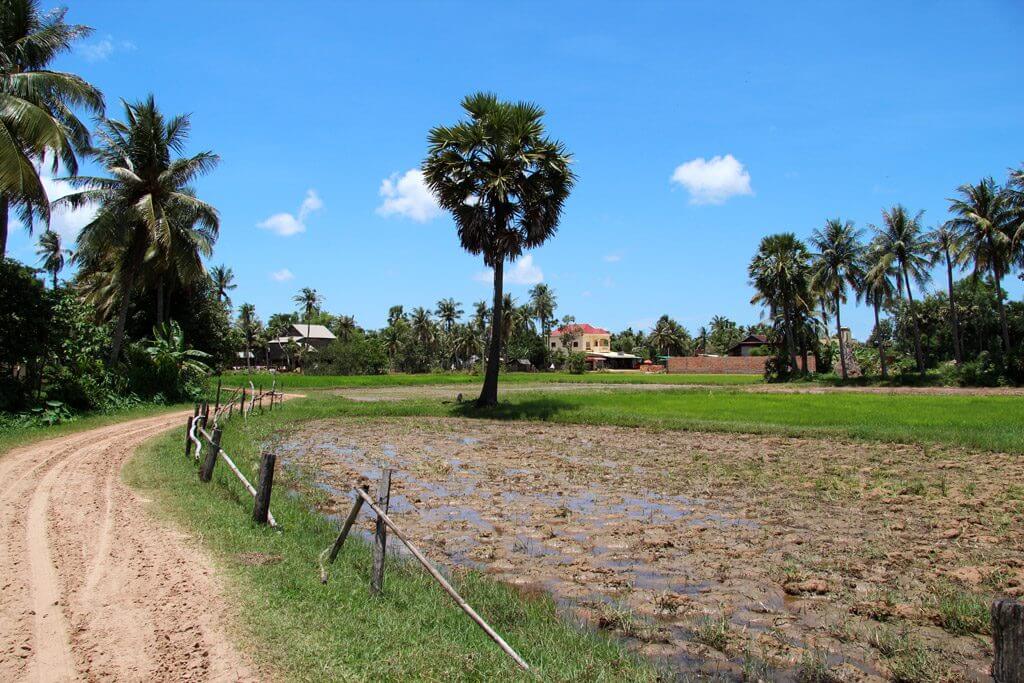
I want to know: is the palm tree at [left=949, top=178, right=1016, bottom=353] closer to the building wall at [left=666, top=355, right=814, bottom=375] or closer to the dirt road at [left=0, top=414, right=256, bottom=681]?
the building wall at [left=666, top=355, right=814, bottom=375]

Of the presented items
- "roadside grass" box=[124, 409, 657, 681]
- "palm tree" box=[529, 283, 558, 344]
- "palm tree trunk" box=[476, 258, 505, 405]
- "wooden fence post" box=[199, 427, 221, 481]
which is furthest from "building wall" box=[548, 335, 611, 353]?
"roadside grass" box=[124, 409, 657, 681]

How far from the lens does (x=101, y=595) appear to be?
19.7 feet

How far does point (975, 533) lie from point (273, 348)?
3645 inches

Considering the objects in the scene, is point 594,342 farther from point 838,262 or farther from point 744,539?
point 744,539

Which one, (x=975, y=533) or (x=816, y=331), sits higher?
(x=816, y=331)

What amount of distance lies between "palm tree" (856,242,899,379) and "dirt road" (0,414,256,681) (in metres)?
50.8

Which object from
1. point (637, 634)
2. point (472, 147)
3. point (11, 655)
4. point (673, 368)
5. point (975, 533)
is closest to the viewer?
point (11, 655)

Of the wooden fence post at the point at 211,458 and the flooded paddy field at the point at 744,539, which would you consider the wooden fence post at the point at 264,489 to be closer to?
the flooded paddy field at the point at 744,539

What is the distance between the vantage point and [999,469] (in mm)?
13133

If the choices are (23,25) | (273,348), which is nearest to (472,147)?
(23,25)

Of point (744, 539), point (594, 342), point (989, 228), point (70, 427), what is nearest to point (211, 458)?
point (744, 539)

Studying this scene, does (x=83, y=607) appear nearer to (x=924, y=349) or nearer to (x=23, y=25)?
(x=23, y=25)

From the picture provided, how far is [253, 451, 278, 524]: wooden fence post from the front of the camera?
8.51 metres

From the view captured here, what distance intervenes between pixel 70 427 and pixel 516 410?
1563cm
